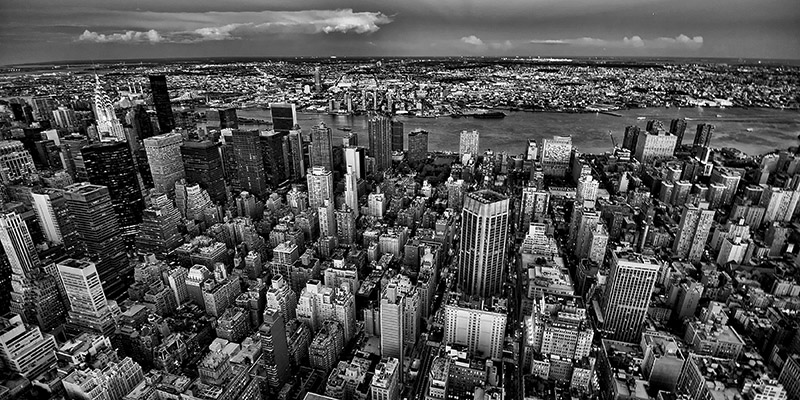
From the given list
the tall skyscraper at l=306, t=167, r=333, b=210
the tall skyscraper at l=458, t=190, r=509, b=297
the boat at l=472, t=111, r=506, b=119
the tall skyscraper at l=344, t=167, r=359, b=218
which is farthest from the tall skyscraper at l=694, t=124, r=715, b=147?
the tall skyscraper at l=306, t=167, r=333, b=210

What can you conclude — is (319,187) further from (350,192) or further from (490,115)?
(490,115)

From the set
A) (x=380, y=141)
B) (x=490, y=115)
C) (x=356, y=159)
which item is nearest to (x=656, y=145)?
(x=490, y=115)

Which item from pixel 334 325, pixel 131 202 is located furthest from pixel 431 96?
pixel 334 325

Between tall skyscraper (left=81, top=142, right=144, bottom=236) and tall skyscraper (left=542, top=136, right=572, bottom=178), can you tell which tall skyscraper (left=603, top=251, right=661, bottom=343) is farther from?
tall skyscraper (left=81, top=142, right=144, bottom=236)

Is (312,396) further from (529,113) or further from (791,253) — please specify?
(529,113)

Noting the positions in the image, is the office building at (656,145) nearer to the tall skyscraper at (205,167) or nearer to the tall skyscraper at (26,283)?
the tall skyscraper at (205,167)

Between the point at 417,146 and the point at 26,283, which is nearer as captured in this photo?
the point at 26,283
